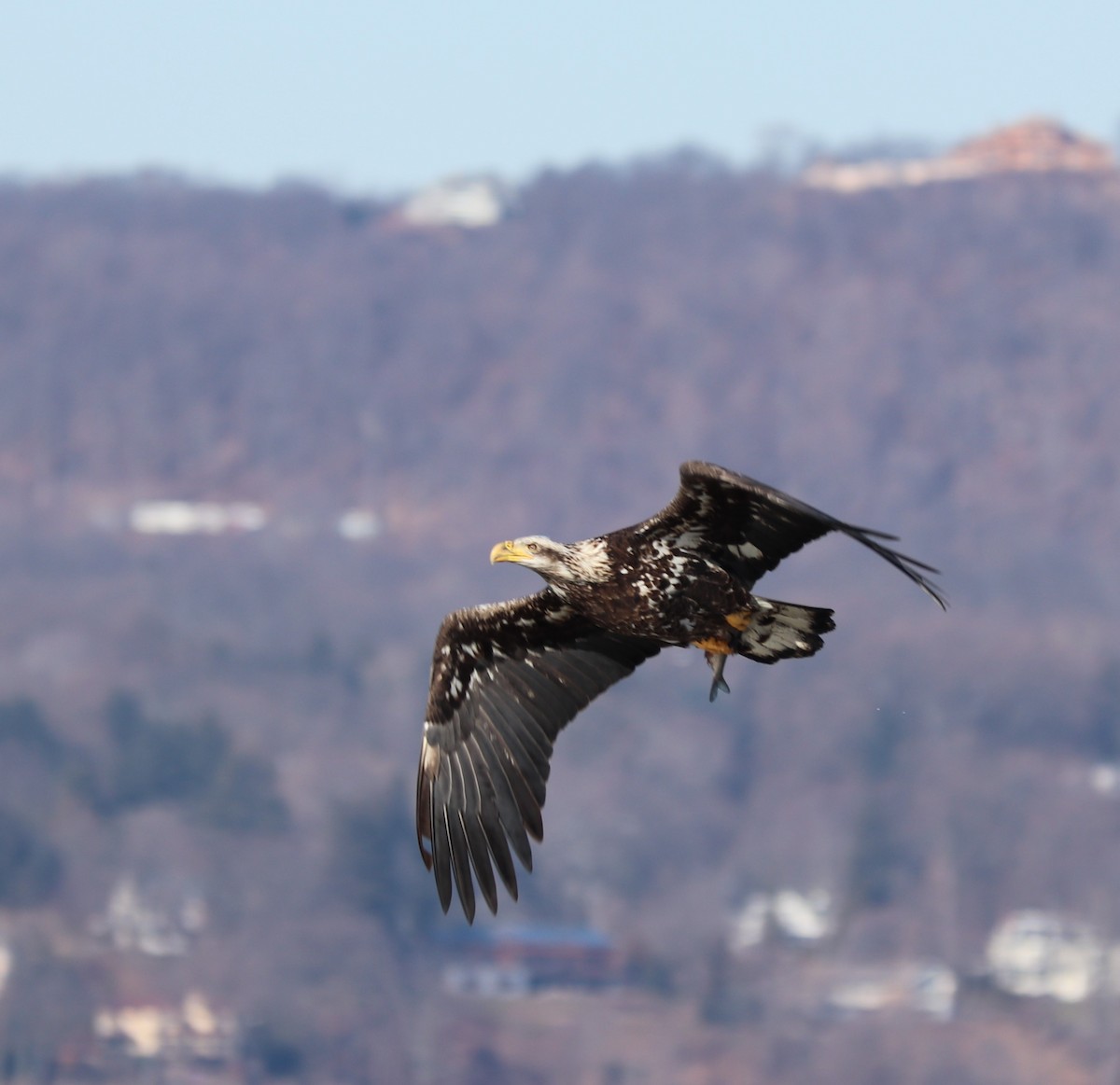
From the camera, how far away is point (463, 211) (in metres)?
141

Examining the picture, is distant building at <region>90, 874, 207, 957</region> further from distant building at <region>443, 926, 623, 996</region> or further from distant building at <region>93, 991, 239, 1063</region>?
distant building at <region>443, 926, 623, 996</region>

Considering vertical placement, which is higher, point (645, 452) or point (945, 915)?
point (645, 452)

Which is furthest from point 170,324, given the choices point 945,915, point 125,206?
point 945,915

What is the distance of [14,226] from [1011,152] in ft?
172

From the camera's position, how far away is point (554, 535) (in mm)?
100000

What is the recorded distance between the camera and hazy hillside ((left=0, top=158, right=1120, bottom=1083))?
233ft

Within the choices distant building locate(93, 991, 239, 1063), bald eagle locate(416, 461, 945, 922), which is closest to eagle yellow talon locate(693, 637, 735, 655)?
bald eagle locate(416, 461, 945, 922)

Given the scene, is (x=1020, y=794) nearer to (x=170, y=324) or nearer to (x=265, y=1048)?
(x=265, y=1048)

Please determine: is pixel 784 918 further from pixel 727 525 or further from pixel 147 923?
pixel 727 525

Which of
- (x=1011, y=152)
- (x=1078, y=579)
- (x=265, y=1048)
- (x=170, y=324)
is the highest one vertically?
(x=1011, y=152)

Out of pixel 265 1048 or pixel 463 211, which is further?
pixel 463 211

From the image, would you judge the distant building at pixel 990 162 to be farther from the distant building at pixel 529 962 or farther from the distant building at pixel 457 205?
the distant building at pixel 529 962

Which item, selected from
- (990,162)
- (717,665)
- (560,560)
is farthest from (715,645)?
(990,162)

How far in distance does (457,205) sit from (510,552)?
128647mm
